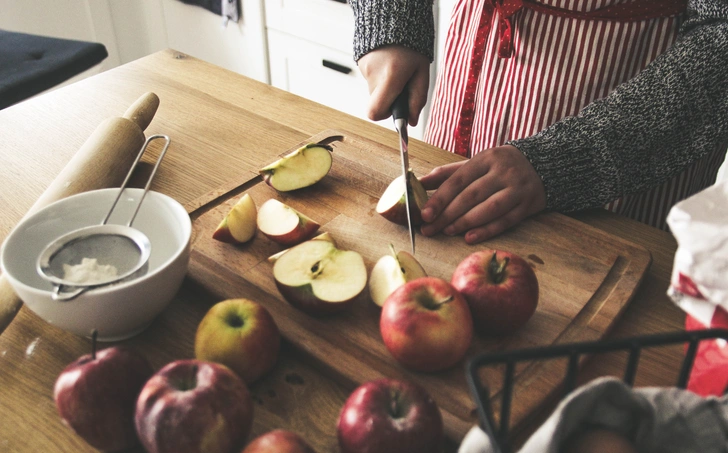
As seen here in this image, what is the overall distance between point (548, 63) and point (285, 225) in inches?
19.9

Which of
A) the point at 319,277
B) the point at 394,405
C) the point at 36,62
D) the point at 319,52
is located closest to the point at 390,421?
the point at 394,405

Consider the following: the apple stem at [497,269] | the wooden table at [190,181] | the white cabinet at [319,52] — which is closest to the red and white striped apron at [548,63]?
the wooden table at [190,181]

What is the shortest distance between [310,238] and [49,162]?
46 centimetres

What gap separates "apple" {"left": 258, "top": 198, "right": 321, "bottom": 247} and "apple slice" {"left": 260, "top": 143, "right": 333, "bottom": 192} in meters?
0.08

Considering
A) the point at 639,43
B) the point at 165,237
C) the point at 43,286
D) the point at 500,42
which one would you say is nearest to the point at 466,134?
the point at 500,42

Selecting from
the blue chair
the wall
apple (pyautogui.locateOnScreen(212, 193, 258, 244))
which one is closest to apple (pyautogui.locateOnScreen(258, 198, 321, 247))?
apple (pyautogui.locateOnScreen(212, 193, 258, 244))

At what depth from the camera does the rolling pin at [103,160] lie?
800 mm

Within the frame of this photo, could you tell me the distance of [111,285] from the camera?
0.58m

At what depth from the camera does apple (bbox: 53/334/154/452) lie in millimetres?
504

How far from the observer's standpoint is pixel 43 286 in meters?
0.62

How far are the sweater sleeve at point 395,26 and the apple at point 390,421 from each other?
63 cm

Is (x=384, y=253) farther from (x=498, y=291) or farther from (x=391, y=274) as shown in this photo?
(x=498, y=291)

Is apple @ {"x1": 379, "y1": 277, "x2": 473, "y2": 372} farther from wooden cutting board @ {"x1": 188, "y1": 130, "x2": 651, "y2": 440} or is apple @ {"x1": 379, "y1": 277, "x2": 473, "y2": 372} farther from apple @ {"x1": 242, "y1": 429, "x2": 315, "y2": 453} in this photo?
apple @ {"x1": 242, "y1": 429, "x2": 315, "y2": 453}

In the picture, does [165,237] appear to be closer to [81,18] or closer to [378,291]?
[378,291]
